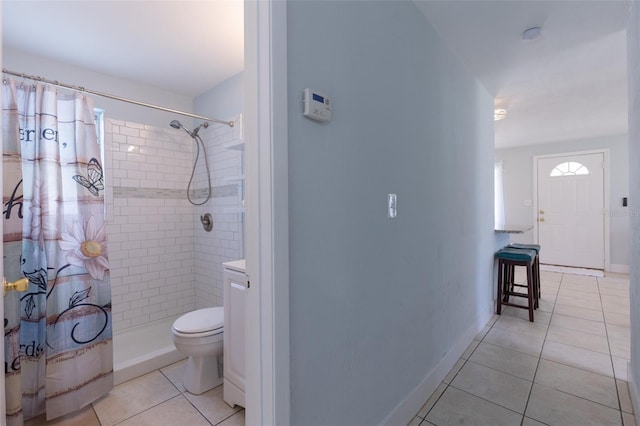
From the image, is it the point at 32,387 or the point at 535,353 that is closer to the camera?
the point at 32,387

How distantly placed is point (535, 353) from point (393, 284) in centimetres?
172

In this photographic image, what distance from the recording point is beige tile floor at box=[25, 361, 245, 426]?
174 centimetres

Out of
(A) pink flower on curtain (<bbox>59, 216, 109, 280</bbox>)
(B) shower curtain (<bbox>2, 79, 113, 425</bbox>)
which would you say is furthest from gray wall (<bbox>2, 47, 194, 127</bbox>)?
(A) pink flower on curtain (<bbox>59, 216, 109, 280</bbox>)

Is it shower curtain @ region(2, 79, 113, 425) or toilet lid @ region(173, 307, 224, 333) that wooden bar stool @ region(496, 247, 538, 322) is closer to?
toilet lid @ region(173, 307, 224, 333)

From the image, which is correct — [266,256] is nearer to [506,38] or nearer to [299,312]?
[299,312]

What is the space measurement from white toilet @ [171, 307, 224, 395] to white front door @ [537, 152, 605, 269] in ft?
19.6

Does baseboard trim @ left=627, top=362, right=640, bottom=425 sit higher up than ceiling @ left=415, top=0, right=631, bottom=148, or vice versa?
ceiling @ left=415, top=0, right=631, bottom=148

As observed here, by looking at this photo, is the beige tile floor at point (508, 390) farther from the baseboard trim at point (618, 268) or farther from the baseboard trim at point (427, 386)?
the baseboard trim at point (618, 268)

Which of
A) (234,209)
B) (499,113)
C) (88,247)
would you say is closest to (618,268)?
(499,113)

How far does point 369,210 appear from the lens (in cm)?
142

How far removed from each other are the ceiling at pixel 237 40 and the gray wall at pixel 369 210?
1.24 ft

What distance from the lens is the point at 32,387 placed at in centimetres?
177

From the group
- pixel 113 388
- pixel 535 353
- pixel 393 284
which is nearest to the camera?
pixel 393 284

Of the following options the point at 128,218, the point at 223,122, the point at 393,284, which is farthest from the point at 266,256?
the point at 128,218
